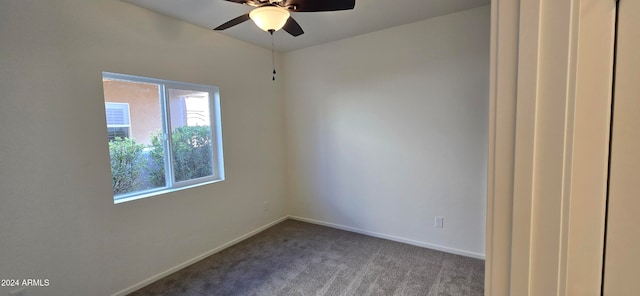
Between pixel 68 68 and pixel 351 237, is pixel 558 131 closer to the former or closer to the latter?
pixel 68 68

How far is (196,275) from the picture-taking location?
2596mm

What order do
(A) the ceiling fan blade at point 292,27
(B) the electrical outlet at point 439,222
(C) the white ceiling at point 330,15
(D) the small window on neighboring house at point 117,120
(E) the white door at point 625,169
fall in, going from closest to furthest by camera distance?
(E) the white door at point 625,169 → (A) the ceiling fan blade at point 292,27 → (D) the small window on neighboring house at point 117,120 → (C) the white ceiling at point 330,15 → (B) the electrical outlet at point 439,222

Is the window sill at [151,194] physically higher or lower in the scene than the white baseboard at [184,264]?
higher

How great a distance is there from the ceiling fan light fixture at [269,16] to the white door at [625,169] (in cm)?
180

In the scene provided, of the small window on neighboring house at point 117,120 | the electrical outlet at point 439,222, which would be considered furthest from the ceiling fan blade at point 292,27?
the electrical outlet at point 439,222

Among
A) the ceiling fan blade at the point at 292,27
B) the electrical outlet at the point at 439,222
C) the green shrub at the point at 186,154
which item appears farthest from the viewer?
the electrical outlet at the point at 439,222

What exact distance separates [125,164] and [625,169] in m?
3.02

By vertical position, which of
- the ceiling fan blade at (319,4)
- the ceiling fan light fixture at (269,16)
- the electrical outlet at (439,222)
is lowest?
the electrical outlet at (439,222)

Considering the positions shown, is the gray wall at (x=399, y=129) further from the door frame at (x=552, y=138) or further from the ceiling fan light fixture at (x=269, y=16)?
the door frame at (x=552, y=138)

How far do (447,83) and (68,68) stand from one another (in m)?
3.35

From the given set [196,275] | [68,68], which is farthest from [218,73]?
[196,275]

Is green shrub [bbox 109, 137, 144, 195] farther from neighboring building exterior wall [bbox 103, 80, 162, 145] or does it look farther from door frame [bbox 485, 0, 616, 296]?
door frame [bbox 485, 0, 616, 296]

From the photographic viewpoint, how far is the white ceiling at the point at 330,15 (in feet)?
7.88

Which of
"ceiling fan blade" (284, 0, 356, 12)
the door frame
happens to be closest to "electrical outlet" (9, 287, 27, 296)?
"ceiling fan blade" (284, 0, 356, 12)
